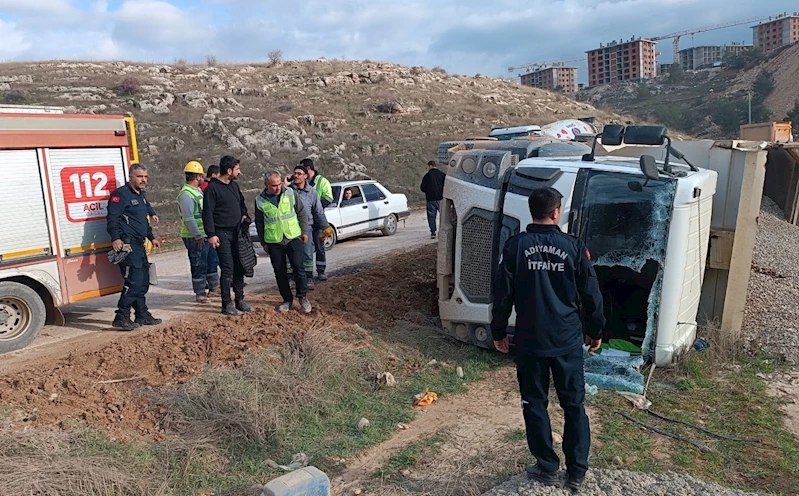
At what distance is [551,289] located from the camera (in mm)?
3629

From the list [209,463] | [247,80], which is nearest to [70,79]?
[247,80]

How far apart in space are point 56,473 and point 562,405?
308cm

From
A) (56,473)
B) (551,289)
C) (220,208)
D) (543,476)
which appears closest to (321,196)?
(220,208)

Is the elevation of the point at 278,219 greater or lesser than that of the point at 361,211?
greater

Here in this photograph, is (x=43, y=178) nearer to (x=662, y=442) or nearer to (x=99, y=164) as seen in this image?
(x=99, y=164)

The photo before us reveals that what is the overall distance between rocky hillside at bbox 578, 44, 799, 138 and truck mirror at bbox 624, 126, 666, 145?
51626 millimetres

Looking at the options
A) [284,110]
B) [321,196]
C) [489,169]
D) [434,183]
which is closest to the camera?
[489,169]

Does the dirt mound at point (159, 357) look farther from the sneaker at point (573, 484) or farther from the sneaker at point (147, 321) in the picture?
the sneaker at point (573, 484)

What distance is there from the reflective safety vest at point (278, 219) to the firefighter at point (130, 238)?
4.51ft

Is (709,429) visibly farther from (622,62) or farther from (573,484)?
(622,62)

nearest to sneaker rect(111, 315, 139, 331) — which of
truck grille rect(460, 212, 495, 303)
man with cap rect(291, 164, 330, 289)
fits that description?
man with cap rect(291, 164, 330, 289)

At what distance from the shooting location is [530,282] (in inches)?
144

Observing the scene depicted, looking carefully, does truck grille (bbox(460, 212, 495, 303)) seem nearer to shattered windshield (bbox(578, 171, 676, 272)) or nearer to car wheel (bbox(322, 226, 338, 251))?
shattered windshield (bbox(578, 171, 676, 272))

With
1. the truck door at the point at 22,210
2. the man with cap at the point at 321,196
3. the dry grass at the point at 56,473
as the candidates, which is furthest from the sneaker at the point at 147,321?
the dry grass at the point at 56,473
